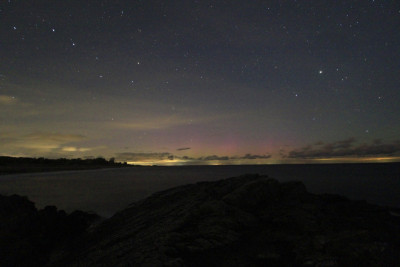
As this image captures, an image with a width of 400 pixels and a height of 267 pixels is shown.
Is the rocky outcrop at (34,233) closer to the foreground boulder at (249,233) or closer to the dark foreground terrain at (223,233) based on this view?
the dark foreground terrain at (223,233)

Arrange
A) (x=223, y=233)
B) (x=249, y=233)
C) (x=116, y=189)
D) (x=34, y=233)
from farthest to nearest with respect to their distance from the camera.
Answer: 1. (x=116, y=189)
2. (x=34, y=233)
3. (x=249, y=233)
4. (x=223, y=233)

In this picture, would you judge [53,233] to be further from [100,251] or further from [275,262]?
[275,262]

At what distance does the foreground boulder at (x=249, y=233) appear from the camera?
6.34 m

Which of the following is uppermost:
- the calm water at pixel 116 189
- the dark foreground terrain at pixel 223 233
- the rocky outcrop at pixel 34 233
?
the dark foreground terrain at pixel 223 233

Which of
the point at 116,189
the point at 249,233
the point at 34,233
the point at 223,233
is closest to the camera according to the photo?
the point at 223,233

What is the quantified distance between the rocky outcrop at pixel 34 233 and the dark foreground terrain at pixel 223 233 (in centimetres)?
4

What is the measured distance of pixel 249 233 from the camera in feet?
26.3

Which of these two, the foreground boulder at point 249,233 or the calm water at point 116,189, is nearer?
the foreground boulder at point 249,233

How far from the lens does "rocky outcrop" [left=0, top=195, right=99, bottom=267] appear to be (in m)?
10.6

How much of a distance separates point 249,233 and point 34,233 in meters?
11.0

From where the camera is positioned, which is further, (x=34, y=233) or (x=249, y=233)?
(x=34, y=233)

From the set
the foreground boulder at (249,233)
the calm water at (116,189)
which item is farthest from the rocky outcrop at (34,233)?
the calm water at (116,189)

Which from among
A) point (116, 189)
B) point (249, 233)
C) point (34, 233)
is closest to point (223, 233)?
point (249, 233)

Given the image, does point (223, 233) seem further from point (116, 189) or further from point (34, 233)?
point (116, 189)
